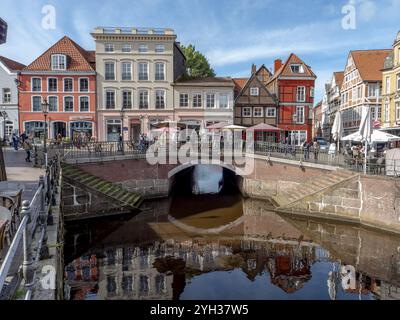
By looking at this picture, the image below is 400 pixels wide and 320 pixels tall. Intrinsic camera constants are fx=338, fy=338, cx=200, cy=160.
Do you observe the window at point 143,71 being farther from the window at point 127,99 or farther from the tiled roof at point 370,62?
the tiled roof at point 370,62

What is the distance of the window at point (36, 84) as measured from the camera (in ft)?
109

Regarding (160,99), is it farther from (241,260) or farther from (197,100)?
(241,260)

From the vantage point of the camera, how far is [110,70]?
33.3 meters

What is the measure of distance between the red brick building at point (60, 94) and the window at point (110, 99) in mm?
1267

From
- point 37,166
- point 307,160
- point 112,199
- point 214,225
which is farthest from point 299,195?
point 37,166

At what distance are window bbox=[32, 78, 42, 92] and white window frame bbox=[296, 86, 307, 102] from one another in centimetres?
2678

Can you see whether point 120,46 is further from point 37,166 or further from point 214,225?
point 214,225

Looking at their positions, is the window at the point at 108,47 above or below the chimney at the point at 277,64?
below

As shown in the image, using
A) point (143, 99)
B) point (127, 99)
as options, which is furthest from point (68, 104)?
point (143, 99)

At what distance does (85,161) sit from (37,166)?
9.63ft

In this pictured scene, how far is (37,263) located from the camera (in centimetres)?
650

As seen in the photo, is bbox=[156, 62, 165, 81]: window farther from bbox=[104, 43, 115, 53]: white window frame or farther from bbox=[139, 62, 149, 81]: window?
bbox=[104, 43, 115, 53]: white window frame

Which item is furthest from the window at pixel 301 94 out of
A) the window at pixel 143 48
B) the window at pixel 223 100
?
the window at pixel 143 48

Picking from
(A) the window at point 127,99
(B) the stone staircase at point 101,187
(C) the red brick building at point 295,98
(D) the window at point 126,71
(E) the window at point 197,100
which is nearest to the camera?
(B) the stone staircase at point 101,187
